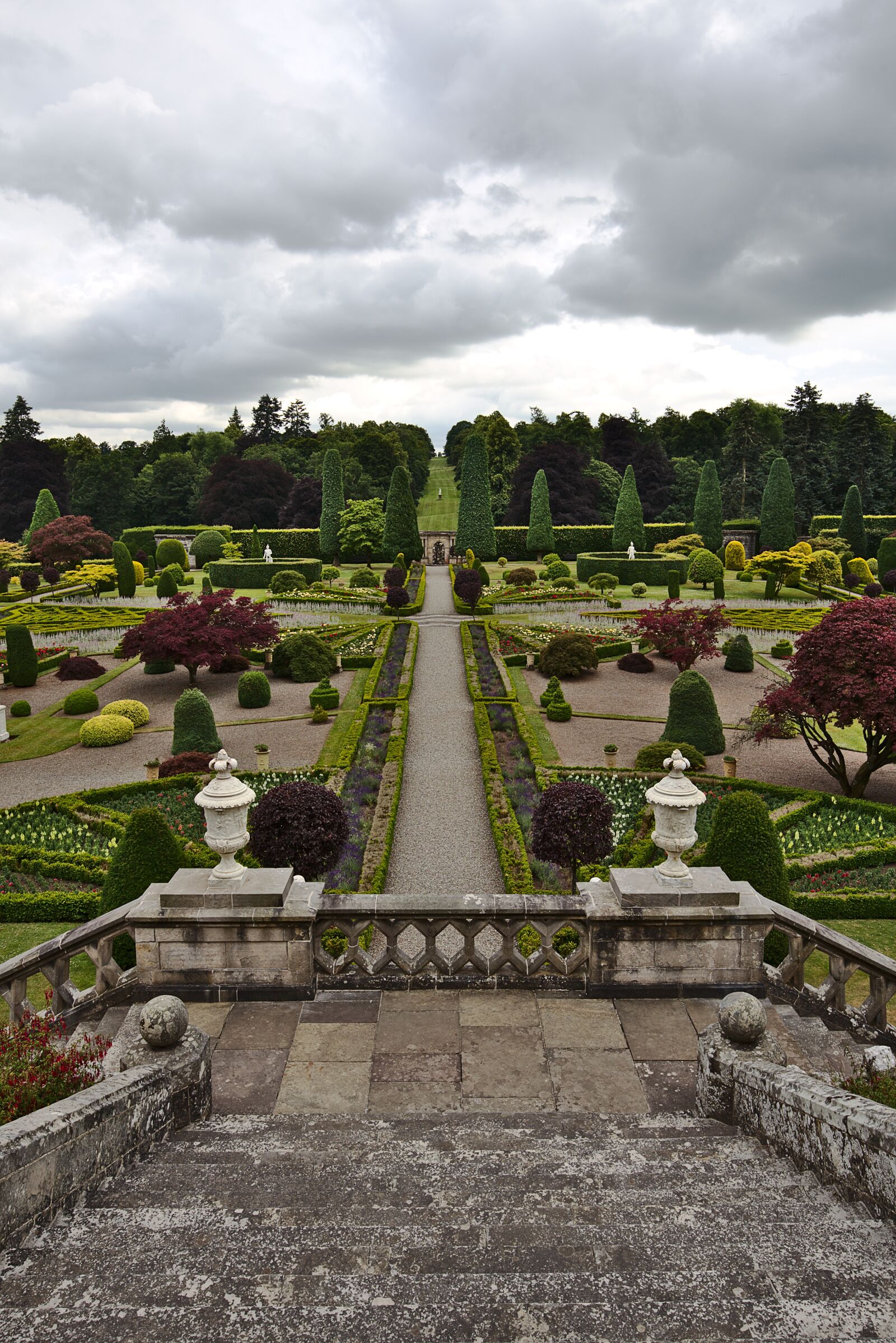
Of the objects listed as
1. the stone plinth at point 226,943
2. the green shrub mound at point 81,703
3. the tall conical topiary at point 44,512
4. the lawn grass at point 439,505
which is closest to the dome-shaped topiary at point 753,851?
the stone plinth at point 226,943

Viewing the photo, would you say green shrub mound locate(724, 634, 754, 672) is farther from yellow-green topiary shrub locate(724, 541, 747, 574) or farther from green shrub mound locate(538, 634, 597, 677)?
yellow-green topiary shrub locate(724, 541, 747, 574)

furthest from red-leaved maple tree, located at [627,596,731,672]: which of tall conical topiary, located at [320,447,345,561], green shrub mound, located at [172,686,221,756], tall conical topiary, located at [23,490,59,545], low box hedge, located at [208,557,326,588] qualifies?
tall conical topiary, located at [23,490,59,545]

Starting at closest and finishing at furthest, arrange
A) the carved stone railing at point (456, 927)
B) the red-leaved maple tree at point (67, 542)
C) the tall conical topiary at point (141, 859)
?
the carved stone railing at point (456, 927)
the tall conical topiary at point (141, 859)
the red-leaved maple tree at point (67, 542)

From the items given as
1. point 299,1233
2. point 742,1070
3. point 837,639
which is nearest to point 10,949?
point 299,1233

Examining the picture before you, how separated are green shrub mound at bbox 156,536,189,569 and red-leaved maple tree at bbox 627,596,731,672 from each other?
1689 inches

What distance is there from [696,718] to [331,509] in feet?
154

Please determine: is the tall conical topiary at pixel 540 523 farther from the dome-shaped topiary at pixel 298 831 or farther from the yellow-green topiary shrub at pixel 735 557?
the dome-shaped topiary at pixel 298 831

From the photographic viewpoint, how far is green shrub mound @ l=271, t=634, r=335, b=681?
1190 inches

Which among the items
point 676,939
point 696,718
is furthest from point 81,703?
point 676,939

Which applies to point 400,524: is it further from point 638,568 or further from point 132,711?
point 132,711

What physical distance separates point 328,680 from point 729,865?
20869mm

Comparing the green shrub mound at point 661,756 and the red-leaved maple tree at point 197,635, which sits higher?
the red-leaved maple tree at point 197,635

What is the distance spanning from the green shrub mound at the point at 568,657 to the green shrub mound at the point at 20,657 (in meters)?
18.6

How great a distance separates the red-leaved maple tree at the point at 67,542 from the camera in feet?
175
